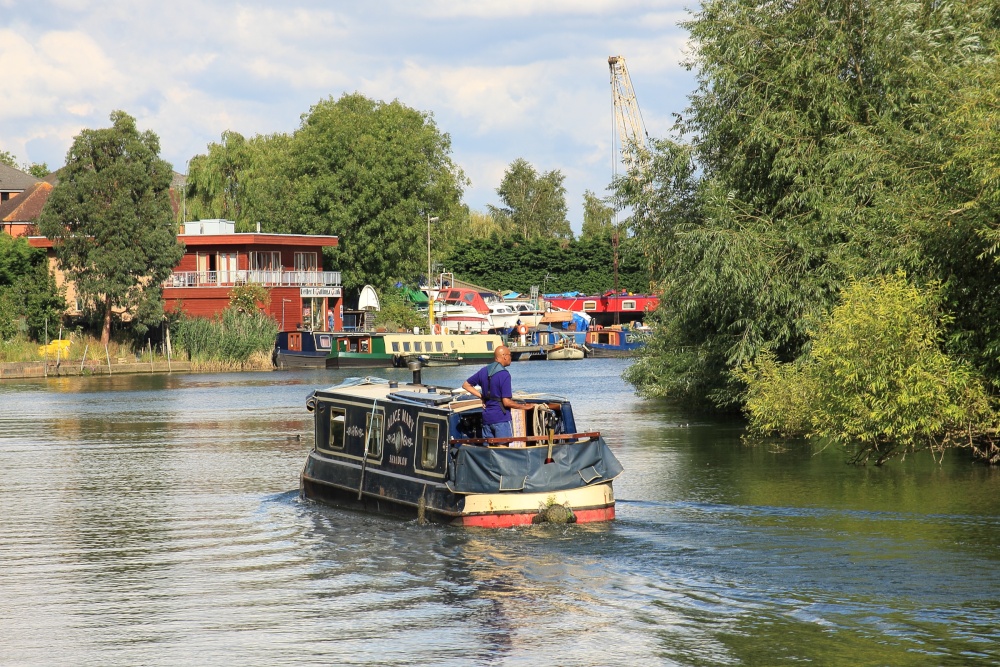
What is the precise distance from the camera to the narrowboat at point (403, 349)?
8162 cm

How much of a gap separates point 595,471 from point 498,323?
266 feet

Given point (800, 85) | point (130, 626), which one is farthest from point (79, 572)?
point (800, 85)

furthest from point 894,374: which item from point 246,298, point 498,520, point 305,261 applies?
point 305,261

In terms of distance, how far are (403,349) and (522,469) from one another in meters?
63.8

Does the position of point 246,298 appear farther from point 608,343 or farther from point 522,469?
point 522,469

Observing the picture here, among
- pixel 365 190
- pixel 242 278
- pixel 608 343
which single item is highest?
pixel 365 190

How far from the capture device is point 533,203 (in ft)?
518

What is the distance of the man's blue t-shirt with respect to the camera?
21.7 m

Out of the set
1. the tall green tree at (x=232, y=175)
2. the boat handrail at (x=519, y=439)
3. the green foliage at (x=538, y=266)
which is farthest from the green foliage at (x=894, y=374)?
the green foliage at (x=538, y=266)

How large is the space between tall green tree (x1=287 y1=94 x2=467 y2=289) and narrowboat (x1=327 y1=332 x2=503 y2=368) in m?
11.3

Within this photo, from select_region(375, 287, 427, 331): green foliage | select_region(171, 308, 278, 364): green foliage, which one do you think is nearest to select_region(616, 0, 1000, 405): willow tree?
select_region(171, 308, 278, 364): green foliage

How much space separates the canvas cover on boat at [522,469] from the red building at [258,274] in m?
62.2

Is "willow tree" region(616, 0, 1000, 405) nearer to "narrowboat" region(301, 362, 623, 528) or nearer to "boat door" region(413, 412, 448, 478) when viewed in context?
"narrowboat" region(301, 362, 623, 528)

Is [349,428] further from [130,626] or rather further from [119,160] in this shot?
[119,160]
